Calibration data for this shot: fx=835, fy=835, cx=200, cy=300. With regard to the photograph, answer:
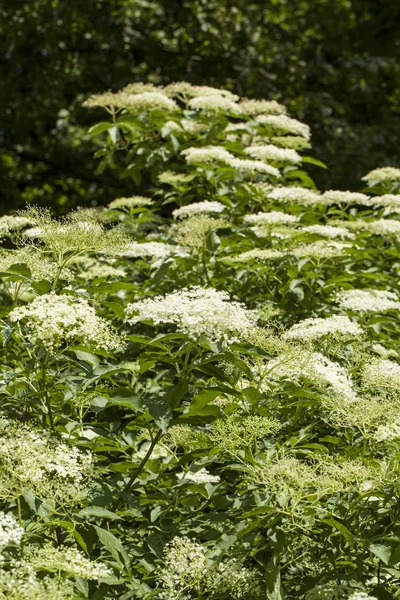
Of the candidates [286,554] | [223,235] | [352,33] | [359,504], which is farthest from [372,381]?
[352,33]

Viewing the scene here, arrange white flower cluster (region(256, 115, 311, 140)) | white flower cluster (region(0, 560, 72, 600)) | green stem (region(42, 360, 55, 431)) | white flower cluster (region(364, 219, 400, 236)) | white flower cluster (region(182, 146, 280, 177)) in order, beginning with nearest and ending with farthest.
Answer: white flower cluster (region(0, 560, 72, 600)) → green stem (region(42, 360, 55, 431)) → white flower cluster (region(364, 219, 400, 236)) → white flower cluster (region(182, 146, 280, 177)) → white flower cluster (region(256, 115, 311, 140))

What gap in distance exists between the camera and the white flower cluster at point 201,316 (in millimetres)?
2787

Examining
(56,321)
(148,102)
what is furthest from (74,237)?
(148,102)

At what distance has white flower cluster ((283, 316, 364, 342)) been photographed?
3320 millimetres

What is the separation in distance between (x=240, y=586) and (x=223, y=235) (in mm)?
2812

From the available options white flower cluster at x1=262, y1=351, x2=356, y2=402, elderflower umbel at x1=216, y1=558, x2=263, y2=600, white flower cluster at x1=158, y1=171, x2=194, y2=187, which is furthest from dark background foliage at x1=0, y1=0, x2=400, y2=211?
elderflower umbel at x1=216, y1=558, x2=263, y2=600

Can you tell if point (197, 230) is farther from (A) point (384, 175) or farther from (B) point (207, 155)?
(A) point (384, 175)

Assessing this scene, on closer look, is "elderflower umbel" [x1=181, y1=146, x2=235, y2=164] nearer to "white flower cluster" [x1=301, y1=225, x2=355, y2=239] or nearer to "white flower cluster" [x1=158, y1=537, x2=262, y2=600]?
"white flower cluster" [x1=301, y1=225, x2=355, y2=239]

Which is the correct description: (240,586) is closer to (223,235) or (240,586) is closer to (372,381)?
(372,381)

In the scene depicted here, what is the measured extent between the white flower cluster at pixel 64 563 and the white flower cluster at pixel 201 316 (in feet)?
2.62

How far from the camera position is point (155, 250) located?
15.1 ft

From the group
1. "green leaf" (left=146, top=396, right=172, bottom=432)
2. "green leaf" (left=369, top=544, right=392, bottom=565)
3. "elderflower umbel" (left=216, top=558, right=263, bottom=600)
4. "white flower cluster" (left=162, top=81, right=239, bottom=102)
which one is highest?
"white flower cluster" (left=162, top=81, right=239, bottom=102)

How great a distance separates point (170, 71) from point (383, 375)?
8392 millimetres

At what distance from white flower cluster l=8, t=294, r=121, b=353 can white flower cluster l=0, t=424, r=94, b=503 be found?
30 cm
